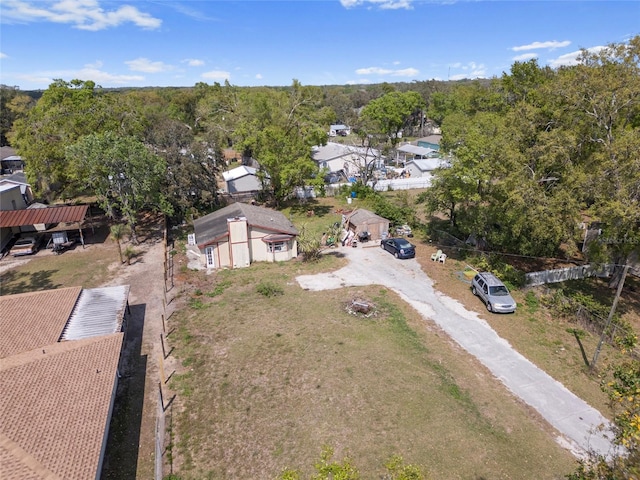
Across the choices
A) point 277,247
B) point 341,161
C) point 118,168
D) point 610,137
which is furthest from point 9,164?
point 610,137

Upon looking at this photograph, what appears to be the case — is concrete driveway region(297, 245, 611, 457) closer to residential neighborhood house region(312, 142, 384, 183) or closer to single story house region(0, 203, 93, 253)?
single story house region(0, 203, 93, 253)

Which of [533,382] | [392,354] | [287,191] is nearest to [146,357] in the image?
[392,354]

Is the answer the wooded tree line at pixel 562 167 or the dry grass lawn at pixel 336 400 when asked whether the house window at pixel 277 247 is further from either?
the wooded tree line at pixel 562 167

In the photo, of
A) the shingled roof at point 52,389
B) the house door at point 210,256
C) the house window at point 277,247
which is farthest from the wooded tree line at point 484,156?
the shingled roof at point 52,389

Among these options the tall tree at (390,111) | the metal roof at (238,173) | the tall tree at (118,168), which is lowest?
the metal roof at (238,173)

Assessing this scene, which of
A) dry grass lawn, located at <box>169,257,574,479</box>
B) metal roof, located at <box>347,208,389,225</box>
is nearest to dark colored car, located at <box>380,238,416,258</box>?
metal roof, located at <box>347,208,389,225</box>

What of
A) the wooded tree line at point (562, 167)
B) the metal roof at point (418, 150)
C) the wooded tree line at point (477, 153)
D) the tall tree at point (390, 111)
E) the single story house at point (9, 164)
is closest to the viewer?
the wooded tree line at point (562, 167)

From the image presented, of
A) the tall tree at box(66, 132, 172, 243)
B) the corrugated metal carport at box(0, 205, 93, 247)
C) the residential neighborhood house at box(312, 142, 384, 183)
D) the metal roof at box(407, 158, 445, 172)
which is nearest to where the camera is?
the tall tree at box(66, 132, 172, 243)
